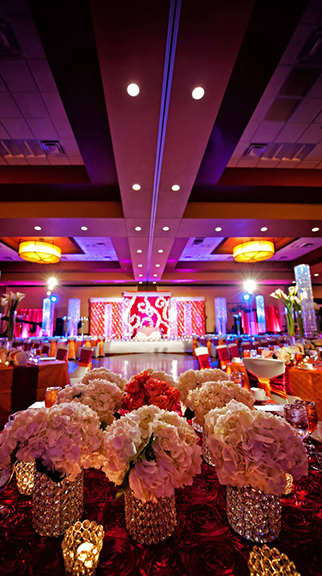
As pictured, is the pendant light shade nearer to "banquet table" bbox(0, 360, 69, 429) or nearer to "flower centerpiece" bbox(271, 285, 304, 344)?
"banquet table" bbox(0, 360, 69, 429)

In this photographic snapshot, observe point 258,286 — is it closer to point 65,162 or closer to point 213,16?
point 65,162

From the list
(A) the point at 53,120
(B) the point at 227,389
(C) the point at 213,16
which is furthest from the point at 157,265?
(B) the point at 227,389

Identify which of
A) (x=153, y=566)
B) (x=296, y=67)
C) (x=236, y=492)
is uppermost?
(x=296, y=67)

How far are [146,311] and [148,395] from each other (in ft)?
42.6

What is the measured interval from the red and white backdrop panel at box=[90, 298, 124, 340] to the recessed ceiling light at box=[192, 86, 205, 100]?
11834mm

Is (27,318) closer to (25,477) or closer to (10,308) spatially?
(10,308)

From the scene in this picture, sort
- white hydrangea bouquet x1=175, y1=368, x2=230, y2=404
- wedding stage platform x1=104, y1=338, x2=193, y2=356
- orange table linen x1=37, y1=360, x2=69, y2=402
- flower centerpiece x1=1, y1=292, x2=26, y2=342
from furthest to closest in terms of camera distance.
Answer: wedding stage platform x1=104, y1=338, x2=193, y2=356, flower centerpiece x1=1, y1=292, x2=26, y2=342, orange table linen x1=37, y1=360, x2=69, y2=402, white hydrangea bouquet x1=175, y1=368, x2=230, y2=404

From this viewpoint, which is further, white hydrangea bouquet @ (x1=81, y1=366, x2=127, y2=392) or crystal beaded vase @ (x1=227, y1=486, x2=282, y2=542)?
white hydrangea bouquet @ (x1=81, y1=366, x2=127, y2=392)

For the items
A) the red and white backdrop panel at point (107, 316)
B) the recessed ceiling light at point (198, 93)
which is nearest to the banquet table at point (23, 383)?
the recessed ceiling light at point (198, 93)

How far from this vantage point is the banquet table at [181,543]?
569mm

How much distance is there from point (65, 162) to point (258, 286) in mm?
12554

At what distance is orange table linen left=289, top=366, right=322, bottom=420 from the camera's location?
2604 millimetres

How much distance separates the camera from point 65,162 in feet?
15.0

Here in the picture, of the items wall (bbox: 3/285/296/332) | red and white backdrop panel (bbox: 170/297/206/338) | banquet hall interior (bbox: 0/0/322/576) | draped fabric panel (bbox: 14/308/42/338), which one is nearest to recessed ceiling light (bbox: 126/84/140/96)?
banquet hall interior (bbox: 0/0/322/576)
